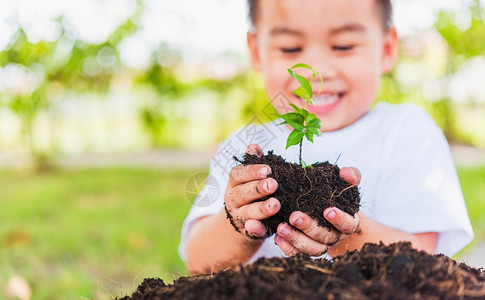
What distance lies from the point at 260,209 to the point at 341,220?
0.24 meters

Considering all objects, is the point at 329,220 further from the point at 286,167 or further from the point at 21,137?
the point at 21,137

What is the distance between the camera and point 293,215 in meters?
1.39

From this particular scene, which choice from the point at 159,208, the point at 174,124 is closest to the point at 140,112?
the point at 174,124

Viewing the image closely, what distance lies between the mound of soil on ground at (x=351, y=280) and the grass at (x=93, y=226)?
0.72 meters

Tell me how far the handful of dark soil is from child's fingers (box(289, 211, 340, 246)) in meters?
0.02

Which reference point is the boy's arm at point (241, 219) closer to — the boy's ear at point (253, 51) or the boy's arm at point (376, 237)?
the boy's arm at point (376, 237)

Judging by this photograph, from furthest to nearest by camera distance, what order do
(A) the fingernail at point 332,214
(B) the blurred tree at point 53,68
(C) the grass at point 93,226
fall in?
(B) the blurred tree at point 53,68
(C) the grass at point 93,226
(A) the fingernail at point 332,214

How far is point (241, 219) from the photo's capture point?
58.9 inches

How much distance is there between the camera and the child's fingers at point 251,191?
1.38m

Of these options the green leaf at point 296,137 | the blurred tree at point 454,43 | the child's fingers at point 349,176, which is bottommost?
the child's fingers at point 349,176

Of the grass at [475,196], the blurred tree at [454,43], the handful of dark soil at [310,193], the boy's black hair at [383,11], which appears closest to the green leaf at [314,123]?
the handful of dark soil at [310,193]

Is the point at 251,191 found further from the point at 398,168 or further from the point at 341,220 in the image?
the point at 398,168

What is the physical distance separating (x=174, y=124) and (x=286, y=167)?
8016mm

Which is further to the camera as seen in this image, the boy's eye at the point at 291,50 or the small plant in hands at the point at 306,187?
the boy's eye at the point at 291,50
